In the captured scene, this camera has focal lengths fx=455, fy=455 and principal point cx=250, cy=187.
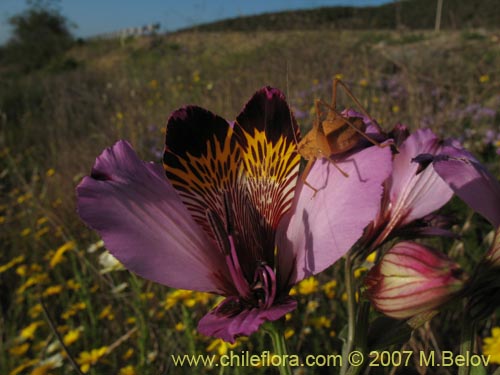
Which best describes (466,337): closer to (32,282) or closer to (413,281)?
(413,281)

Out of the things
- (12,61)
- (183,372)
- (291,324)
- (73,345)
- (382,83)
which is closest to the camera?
(183,372)

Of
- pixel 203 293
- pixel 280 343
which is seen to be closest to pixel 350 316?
pixel 280 343

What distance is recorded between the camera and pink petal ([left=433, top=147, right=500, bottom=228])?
0.48 metres

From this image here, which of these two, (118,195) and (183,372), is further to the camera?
(183,372)

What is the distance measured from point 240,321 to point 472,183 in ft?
0.95

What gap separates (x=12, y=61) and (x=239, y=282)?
75.3 feet

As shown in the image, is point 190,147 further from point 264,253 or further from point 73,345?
point 73,345

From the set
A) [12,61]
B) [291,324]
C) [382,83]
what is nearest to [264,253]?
[291,324]

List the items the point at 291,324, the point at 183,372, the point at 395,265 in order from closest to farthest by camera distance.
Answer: the point at 395,265 → the point at 183,372 → the point at 291,324

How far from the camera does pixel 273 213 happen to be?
0.58m

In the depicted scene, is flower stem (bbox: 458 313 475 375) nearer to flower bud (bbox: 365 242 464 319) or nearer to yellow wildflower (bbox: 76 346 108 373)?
flower bud (bbox: 365 242 464 319)

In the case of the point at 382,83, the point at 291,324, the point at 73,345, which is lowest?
the point at 73,345

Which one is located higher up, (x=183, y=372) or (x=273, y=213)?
(x=273, y=213)

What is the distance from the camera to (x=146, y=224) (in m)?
0.52
